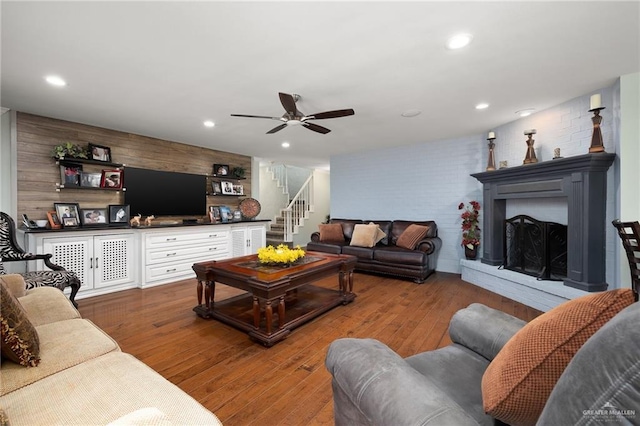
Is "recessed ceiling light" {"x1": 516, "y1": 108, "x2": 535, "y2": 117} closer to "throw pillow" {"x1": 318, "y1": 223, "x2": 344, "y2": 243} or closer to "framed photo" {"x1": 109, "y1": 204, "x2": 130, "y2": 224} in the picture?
"throw pillow" {"x1": 318, "y1": 223, "x2": 344, "y2": 243}

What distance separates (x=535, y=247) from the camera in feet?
11.7

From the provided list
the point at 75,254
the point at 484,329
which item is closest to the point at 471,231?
the point at 484,329

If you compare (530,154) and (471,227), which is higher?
(530,154)

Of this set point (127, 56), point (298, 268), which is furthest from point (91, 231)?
point (298, 268)

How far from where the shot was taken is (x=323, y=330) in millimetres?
2609

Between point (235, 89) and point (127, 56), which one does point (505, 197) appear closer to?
point (235, 89)

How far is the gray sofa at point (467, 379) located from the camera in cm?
47

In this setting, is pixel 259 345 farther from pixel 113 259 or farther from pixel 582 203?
pixel 582 203

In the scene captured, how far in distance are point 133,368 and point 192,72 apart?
2.32m

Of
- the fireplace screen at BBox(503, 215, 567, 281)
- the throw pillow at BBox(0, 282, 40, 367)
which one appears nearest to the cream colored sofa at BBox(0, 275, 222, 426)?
the throw pillow at BBox(0, 282, 40, 367)

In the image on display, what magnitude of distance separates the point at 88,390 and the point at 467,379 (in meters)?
1.49

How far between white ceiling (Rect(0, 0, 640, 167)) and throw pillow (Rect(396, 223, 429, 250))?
1.88 m

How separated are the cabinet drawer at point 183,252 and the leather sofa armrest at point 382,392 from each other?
12.7ft

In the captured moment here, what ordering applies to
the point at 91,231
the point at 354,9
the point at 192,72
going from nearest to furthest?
the point at 354,9
the point at 192,72
the point at 91,231
